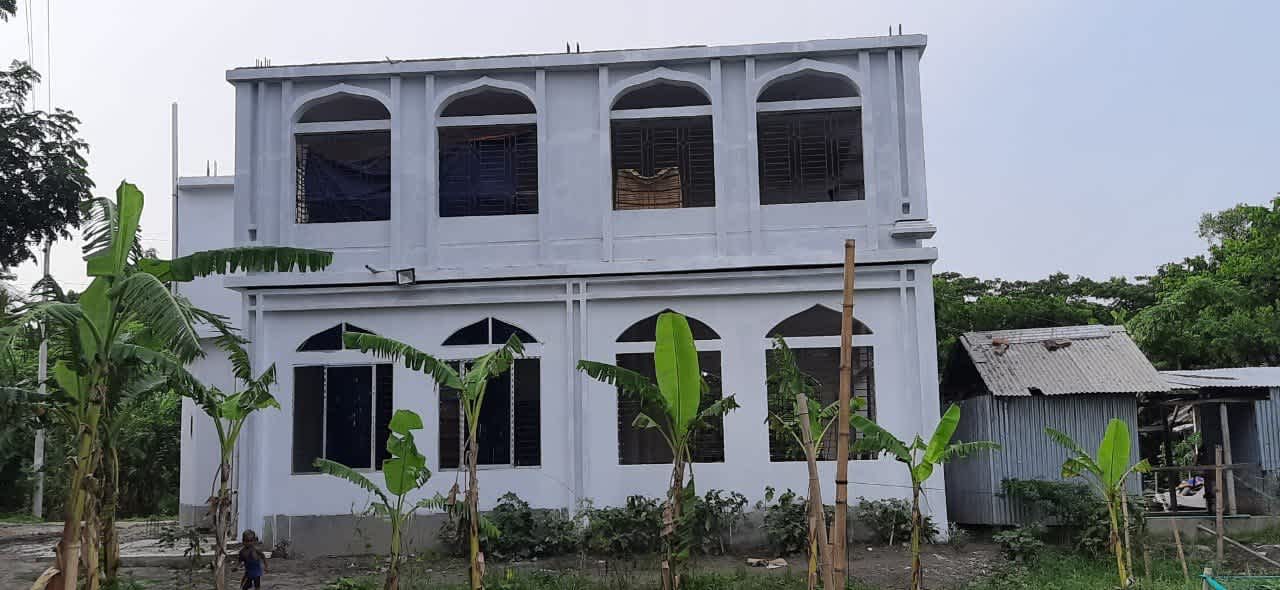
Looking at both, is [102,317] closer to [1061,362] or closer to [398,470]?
[398,470]

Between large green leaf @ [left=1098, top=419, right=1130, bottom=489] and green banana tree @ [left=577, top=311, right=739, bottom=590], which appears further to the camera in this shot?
large green leaf @ [left=1098, top=419, right=1130, bottom=489]

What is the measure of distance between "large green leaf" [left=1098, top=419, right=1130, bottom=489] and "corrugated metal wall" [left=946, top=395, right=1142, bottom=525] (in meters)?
2.81

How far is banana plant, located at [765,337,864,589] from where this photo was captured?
30.2 ft

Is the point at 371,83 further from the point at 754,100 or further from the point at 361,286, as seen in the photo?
the point at 754,100

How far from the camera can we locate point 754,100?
1595cm

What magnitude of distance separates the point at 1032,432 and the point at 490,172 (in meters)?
9.09

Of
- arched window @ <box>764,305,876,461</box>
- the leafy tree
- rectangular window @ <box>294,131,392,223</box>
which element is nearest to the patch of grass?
arched window @ <box>764,305,876,461</box>

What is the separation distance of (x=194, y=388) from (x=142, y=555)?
192 inches

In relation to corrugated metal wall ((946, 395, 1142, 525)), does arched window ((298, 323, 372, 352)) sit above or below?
above

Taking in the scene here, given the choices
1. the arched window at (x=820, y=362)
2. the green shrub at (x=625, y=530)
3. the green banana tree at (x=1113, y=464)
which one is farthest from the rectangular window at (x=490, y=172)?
the green banana tree at (x=1113, y=464)

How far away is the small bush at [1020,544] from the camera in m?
13.7

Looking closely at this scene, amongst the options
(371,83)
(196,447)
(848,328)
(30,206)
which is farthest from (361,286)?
(848,328)

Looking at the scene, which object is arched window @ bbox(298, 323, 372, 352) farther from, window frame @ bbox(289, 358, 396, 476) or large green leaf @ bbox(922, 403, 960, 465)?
large green leaf @ bbox(922, 403, 960, 465)

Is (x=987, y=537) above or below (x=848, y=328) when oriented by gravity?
below
